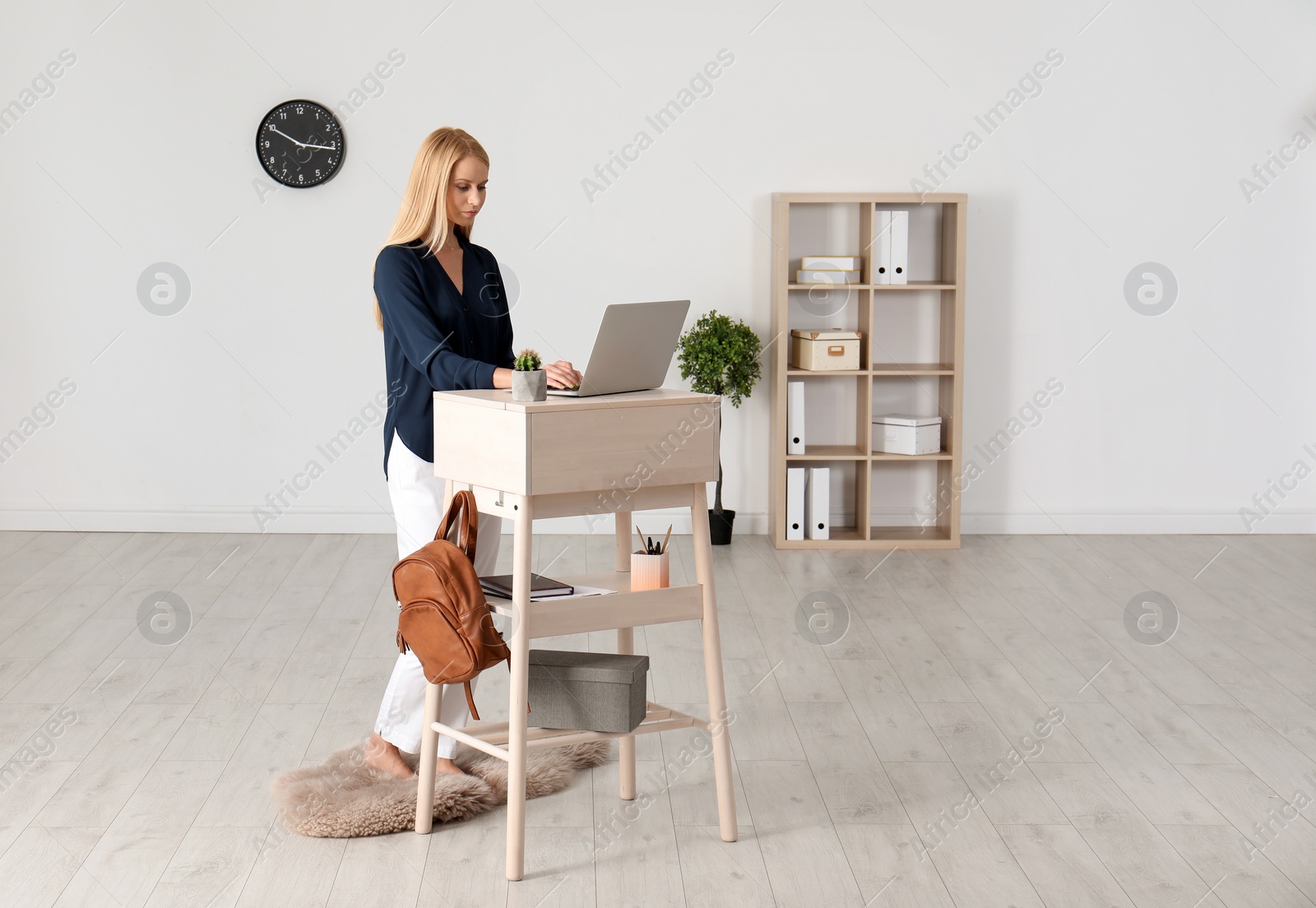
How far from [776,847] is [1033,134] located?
4192mm

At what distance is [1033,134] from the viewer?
5.55 m

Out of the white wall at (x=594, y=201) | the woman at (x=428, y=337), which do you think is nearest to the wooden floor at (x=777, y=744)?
the woman at (x=428, y=337)

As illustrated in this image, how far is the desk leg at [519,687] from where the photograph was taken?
2180mm

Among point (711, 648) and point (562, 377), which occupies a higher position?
point (562, 377)

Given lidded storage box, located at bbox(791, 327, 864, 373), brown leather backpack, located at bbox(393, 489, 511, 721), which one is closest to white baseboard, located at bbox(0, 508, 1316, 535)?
lidded storage box, located at bbox(791, 327, 864, 373)

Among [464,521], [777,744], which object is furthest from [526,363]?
[777,744]

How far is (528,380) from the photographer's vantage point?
2.18 metres

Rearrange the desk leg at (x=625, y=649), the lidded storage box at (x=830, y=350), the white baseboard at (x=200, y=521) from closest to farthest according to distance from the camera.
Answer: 1. the desk leg at (x=625, y=649)
2. the lidded storage box at (x=830, y=350)
3. the white baseboard at (x=200, y=521)

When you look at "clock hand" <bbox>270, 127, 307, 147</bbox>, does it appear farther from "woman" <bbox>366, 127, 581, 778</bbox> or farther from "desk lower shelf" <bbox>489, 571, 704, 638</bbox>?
Answer: "desk lower shelf" <bbox>489, 571, 704, 638</bbox>

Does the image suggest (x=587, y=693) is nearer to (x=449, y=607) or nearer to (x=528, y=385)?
(x=449, y=607)

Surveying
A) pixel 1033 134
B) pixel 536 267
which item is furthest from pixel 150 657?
pixel 1033 134

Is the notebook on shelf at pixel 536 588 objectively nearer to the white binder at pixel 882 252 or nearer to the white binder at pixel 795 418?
the white binder at pixel 795 418

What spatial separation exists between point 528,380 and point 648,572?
50 cm

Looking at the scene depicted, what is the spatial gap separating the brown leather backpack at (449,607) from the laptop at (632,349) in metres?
0.35
